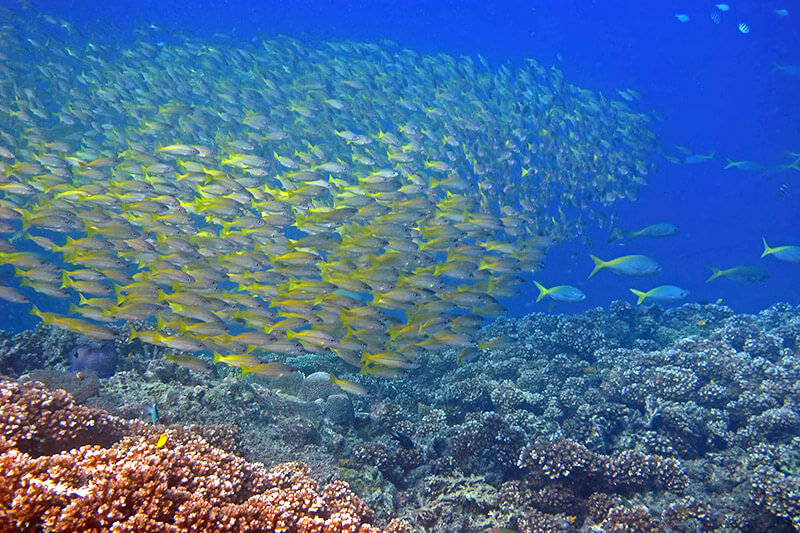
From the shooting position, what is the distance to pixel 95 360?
731 cm

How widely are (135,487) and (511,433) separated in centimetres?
525

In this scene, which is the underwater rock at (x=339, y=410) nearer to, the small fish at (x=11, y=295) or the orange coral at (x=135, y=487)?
the orange coral at (x=135, y=487)

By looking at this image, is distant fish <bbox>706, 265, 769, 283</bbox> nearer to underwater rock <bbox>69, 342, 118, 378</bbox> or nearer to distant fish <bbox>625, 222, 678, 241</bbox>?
distant fish <bbox>625, 222, 678, 241</bbox>

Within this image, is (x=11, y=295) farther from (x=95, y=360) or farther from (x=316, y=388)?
(x=316, y=388)

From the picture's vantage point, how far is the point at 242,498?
3604 mm

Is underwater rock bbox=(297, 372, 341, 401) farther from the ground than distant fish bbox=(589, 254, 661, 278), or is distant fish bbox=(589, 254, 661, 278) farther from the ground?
distant fish bbox=(589, 254, 661, 278)

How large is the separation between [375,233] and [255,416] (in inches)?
162

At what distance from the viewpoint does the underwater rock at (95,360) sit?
7.26 metres

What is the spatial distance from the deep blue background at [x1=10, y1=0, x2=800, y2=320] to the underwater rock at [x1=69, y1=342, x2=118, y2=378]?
4019 centimetres

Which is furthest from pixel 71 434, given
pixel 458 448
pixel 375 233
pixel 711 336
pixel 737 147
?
pixel 737 147

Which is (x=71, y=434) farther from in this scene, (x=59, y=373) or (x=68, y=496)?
(x=59, y=373)

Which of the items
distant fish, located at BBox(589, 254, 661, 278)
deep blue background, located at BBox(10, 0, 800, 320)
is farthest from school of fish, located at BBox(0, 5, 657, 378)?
deep blue background, located at BBox(10, 0, 800, 320)

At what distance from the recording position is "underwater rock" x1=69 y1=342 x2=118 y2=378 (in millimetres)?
7262

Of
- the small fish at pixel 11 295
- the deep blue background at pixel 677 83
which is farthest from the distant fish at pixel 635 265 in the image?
the deep blue background at pixel 677 83
